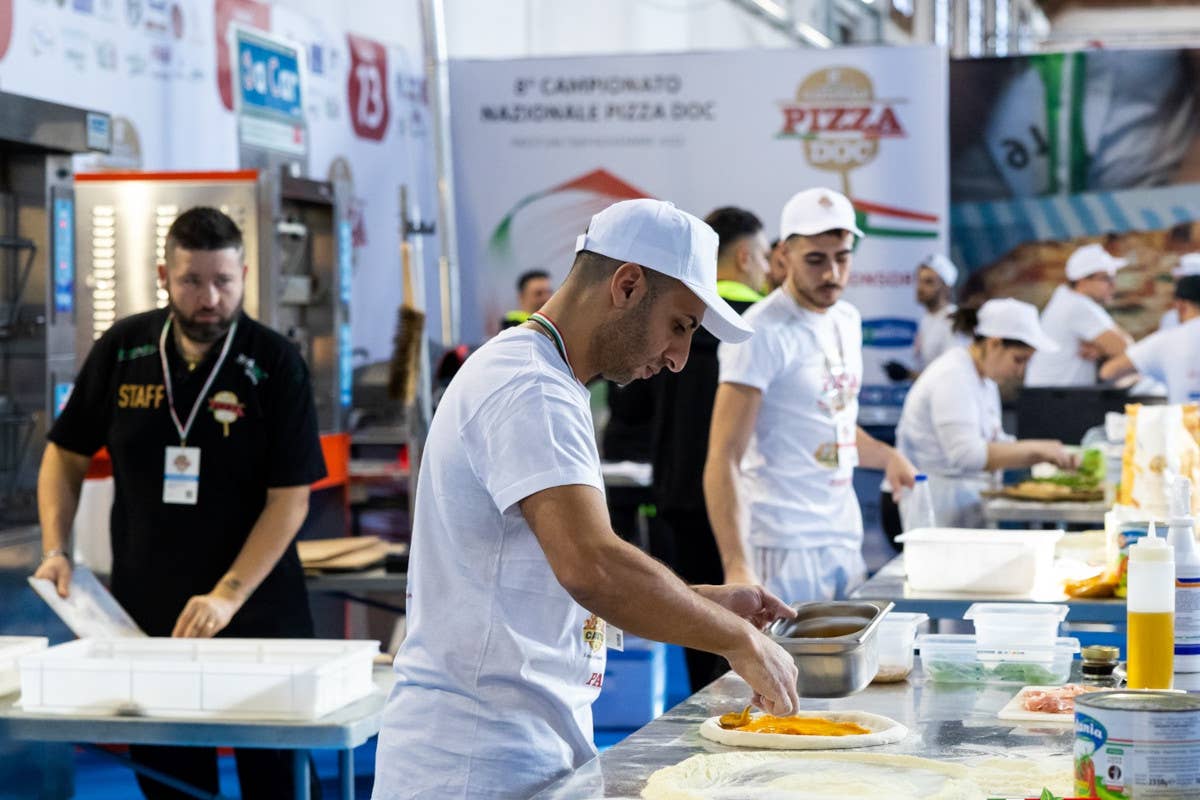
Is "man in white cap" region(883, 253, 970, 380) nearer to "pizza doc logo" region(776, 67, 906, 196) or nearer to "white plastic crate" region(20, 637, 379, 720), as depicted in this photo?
"pizza doc logo" region(776, 67, 906, 196)

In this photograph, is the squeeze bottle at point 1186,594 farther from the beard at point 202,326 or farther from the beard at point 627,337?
the beard at point 202,326

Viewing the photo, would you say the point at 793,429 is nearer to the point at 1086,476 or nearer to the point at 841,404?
the point at 841,404

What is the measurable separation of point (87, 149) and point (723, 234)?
6.13 feet

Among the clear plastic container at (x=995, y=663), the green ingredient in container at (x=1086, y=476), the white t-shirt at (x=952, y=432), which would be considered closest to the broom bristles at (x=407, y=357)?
the white t-shirt at (x=952, y=432)

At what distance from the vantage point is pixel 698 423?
4.99 meters

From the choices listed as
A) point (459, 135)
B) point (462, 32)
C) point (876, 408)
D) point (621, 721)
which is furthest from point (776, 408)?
point (462, 32)

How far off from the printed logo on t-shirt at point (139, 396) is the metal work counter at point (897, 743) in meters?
1.68

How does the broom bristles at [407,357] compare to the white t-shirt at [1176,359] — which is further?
the white t-shirt at [1176,359]

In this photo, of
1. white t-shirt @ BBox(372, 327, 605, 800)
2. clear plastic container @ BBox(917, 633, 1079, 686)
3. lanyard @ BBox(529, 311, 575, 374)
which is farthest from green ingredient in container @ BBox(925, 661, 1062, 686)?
lanyard @ BBox(529, 311, 575, 374)

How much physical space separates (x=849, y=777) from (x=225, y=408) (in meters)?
2.18

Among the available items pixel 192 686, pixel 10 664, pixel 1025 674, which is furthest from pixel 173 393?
pixel 1025 674

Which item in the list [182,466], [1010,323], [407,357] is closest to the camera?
[182,466]

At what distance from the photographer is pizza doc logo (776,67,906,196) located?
9484mm

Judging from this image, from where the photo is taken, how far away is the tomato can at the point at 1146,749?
67.0 inches
